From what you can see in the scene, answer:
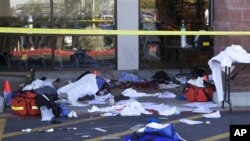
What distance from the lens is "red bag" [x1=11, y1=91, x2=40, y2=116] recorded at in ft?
31.8

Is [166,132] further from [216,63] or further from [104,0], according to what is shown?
[104,0]

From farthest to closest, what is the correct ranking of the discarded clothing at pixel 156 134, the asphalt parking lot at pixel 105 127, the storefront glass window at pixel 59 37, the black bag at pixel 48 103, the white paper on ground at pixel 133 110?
the storefront glass window at pixel 59 37, the white paper on ground at pixel 133 110, the black bag at pixel 48 103, the asphalt parking lot at pixel 105 127, the discarded clothing at pixel 156 134

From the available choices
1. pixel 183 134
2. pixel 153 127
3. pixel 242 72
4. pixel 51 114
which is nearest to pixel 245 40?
pixel 242 72

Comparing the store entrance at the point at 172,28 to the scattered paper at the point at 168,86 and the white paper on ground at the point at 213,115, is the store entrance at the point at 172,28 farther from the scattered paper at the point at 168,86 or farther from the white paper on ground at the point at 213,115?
the white paper on ground at the point at 213,115

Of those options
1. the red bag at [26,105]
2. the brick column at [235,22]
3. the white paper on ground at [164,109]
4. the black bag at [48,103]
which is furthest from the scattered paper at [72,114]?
the brick column at [235,22]

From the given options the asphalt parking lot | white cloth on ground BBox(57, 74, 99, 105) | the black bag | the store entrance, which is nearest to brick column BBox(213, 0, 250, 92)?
the asphalt parking lot

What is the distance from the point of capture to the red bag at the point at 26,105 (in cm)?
970

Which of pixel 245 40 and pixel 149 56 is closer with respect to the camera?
pixel 245 40

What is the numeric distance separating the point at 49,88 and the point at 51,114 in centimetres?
115

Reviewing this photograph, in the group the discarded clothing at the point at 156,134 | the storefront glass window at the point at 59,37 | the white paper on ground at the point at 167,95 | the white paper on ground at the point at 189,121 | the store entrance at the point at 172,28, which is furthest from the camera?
the store entrance at the point at 172,28

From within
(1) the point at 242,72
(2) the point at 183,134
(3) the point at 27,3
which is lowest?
(2) the point at 183,134

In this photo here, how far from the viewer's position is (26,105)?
9727mm

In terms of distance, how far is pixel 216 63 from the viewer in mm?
10336

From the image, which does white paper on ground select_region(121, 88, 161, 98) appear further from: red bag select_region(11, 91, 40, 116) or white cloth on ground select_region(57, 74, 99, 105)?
red bag select_region(11, 91, 40, 116)
